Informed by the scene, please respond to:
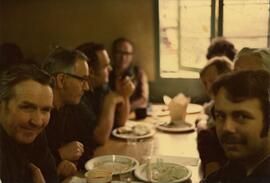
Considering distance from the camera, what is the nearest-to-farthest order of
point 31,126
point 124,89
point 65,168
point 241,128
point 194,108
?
1. point 241,128
2. point 31,126
3. point 65,168
4. point 194,108
5. point 124,89

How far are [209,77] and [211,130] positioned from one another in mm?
127

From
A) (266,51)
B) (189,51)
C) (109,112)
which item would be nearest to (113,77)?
(109,112)

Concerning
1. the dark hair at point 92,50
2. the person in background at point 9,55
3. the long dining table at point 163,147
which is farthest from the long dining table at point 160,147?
the person in background at point 9,55

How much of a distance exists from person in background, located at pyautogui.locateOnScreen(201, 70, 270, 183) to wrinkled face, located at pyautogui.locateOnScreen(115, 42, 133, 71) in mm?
296

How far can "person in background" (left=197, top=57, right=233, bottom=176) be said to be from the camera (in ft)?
2.90

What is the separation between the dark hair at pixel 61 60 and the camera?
98 cm

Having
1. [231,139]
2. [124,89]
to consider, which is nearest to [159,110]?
[124,89]

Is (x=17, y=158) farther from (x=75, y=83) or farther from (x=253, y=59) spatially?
(x=253, y=59)

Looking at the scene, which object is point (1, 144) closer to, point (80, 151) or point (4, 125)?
point (4, 125)

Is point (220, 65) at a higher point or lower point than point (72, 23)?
lower

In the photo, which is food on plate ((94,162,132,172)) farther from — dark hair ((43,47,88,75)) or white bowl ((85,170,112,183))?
dark hair ((43,47,88,75))

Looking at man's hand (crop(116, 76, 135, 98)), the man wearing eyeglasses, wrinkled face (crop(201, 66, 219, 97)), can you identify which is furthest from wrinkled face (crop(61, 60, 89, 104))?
man's hand (crop(116, 76, 135, 98))

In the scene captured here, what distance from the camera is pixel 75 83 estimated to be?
1.01m

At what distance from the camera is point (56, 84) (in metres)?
0.97
